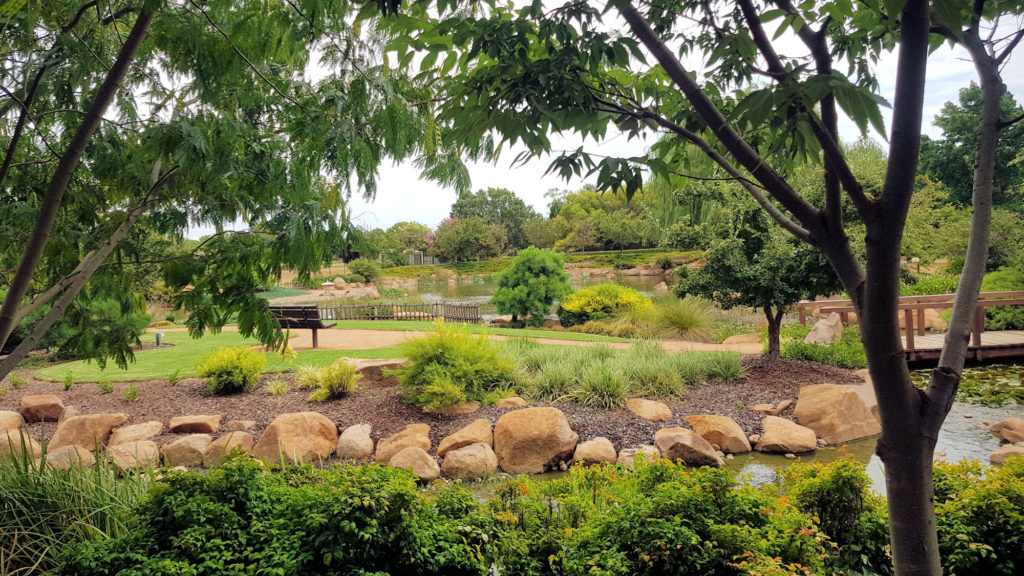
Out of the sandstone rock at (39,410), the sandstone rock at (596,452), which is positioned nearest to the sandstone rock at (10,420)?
the sandstone rock at (39,410)

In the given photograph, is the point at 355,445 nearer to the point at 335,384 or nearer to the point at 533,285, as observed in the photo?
the point at 335,384

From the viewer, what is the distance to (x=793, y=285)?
8.12 meters

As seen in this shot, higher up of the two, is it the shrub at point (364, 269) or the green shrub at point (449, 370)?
the shrub at point (364, 269)

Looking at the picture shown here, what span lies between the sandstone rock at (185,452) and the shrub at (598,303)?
11.3 m

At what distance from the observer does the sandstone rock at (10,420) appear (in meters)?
6.33

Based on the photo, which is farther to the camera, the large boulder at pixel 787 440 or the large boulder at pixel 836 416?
the large boulder at pixel 836 416

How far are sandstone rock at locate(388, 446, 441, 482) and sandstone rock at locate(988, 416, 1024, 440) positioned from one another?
230 inches

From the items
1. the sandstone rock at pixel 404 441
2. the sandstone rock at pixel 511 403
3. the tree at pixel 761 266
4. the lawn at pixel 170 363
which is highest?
the tree at pixel 761 266

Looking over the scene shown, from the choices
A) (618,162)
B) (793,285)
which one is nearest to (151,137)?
(618,162)

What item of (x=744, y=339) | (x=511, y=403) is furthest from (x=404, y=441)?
(x=744, y=339)

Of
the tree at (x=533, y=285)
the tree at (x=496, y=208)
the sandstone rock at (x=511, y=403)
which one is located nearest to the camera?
the sandstone rock at (x=511, y=403)

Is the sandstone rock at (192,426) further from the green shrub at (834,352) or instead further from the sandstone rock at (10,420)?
the green shrub at (834,352)

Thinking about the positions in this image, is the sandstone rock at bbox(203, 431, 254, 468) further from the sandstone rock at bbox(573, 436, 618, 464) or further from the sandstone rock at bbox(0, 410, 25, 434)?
the sandstone rock at bbox(573, 436, 618, 464)

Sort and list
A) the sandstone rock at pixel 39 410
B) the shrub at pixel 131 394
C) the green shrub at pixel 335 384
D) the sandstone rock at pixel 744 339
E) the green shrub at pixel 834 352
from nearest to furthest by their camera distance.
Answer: the sandstone rock at pixel 39 410 → the green shrub at pixel 335 384 → the shrub at pixel 131 394 → the green shrub at pixel 834 352 → the sandstone rock at pixel 744 339
